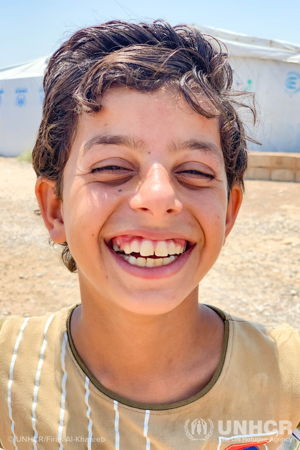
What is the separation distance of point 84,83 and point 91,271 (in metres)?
0.59

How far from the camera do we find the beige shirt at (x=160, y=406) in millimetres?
1268

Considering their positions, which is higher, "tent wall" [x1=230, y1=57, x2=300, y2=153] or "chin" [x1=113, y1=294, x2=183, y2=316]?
"chin" [x1=113, y1=294, x2=183, y2=316]

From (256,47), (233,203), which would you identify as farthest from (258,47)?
(233,203)

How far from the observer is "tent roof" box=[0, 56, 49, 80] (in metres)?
13.3

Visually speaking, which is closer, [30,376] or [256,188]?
[30,376]

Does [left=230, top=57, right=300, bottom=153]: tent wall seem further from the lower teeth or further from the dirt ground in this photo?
the lower teeth

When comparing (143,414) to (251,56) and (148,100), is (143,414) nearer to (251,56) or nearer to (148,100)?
(148,100)

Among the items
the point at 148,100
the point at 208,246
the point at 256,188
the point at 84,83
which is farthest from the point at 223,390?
the point at 256,188

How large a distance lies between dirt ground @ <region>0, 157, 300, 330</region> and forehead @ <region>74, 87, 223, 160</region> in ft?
8.60

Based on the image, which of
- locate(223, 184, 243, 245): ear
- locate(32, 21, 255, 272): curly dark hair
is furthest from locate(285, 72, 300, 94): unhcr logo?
locate(223, 184, 243, 245): ear

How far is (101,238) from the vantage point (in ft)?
3.93

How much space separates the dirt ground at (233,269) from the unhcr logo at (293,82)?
4916 millimetres

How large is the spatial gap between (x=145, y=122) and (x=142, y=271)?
0.42 meters

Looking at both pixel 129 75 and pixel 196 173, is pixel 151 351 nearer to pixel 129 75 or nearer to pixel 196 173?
pixel 196 173
